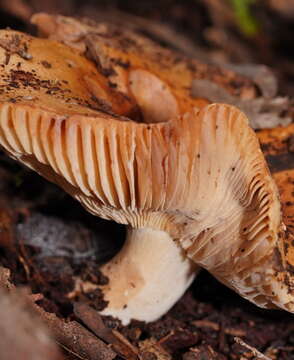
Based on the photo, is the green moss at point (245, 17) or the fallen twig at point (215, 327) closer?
the fallen twig at point (215, 327)

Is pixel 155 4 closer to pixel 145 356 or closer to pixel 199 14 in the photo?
pixel 199 14

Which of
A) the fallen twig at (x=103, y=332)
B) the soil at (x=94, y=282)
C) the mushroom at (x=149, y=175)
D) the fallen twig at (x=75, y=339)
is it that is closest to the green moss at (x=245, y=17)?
the mushroom at (x=149, y=175)

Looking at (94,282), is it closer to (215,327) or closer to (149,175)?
(215,327)

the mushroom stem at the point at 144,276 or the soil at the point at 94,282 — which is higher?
the mushroom stem at the point at 144,276

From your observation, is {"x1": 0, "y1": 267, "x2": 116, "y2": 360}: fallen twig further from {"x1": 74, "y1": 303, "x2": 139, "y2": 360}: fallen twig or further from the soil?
{"x1": 74, "y1": 303, "x2": 139, "y2": 360}: fallen twig

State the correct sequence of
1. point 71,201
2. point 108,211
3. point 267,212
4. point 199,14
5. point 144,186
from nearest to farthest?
point 267,212, point 144,186, point 108,211, point 71,201, point 199,14

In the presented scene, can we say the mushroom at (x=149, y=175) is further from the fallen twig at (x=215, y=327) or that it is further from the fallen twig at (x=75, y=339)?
the fallen twig at (x=75, y=339)

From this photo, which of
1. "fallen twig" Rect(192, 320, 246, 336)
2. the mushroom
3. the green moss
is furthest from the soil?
the green moss

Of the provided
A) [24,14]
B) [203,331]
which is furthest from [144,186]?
[24,14]
